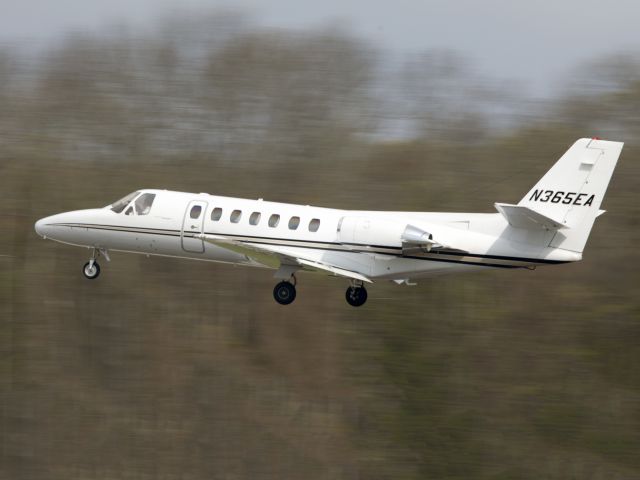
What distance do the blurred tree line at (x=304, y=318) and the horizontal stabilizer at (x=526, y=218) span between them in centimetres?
1500

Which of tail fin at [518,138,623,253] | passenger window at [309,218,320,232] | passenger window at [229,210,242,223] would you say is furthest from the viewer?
passenger window at [229,210,242,223]

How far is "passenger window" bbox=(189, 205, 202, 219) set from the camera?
2981cm

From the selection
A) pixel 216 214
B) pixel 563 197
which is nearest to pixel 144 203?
pixel 216 214

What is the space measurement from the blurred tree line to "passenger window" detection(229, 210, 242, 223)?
1333cm

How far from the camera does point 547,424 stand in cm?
4391

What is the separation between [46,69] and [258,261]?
21818 mm

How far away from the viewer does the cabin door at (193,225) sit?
29766mm

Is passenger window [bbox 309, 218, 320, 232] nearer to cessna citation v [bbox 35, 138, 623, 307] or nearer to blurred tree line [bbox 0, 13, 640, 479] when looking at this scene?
cessna citation v [bbox 35, 138, 623, 307]

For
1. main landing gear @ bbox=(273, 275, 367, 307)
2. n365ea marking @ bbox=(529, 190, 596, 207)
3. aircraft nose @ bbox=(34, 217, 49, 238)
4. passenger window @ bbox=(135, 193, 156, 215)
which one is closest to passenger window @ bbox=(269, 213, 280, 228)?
main landing gear @ bbox=(273, 275, 367, 307)

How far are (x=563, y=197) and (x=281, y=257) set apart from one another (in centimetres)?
697

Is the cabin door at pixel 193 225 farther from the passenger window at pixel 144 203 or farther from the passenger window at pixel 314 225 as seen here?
the passenger window at pixel 314 225

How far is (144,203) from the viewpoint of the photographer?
3062cm

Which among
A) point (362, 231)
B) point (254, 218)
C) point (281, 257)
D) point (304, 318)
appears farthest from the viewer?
point (304, 318)

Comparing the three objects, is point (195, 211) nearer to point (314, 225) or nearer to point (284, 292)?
point (284, 292)
